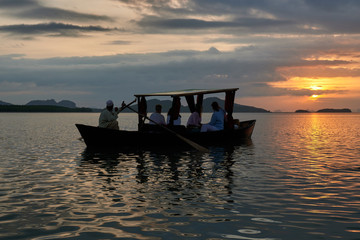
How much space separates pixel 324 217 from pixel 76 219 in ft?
16.0

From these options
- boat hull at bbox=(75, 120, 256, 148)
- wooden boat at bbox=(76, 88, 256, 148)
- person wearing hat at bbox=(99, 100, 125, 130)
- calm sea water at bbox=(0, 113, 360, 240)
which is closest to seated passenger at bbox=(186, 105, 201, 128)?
wooden boat at bbox=(76, 88, 256, 148)

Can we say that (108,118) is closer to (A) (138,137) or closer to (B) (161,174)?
(A) (138,137)

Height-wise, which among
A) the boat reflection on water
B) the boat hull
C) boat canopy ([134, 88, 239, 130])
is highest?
boat canopy ([134, 88, 239, 130])

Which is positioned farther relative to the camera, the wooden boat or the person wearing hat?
the person wearing hat

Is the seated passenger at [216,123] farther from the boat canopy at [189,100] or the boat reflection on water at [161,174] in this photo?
the boat reflection on water at [161,174]

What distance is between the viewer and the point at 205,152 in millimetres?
21891

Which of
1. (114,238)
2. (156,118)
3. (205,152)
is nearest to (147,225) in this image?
(114,238)

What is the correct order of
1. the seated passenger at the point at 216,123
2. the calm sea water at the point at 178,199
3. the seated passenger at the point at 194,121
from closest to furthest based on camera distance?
the calm sea water at the point at 178,199, the seated passenger at the point at 216,123, the seated passenger at the point at 194,121

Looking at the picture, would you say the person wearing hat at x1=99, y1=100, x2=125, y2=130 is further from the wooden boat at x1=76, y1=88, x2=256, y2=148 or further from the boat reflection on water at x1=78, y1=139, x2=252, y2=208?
the boat reflection on water at x1=78, y1=139, x2=252, y2=208

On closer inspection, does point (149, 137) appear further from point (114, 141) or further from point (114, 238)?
point (114, 238)

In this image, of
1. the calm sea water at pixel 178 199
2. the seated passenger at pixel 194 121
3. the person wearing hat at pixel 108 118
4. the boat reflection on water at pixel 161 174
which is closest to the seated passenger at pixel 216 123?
the seated passenger at pixel 194 121

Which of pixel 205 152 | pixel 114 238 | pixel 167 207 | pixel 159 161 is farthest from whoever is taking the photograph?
pixel 205 152

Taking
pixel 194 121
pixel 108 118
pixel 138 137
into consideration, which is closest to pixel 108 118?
pixel 108 118

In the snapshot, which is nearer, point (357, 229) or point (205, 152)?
point (357, 229)
